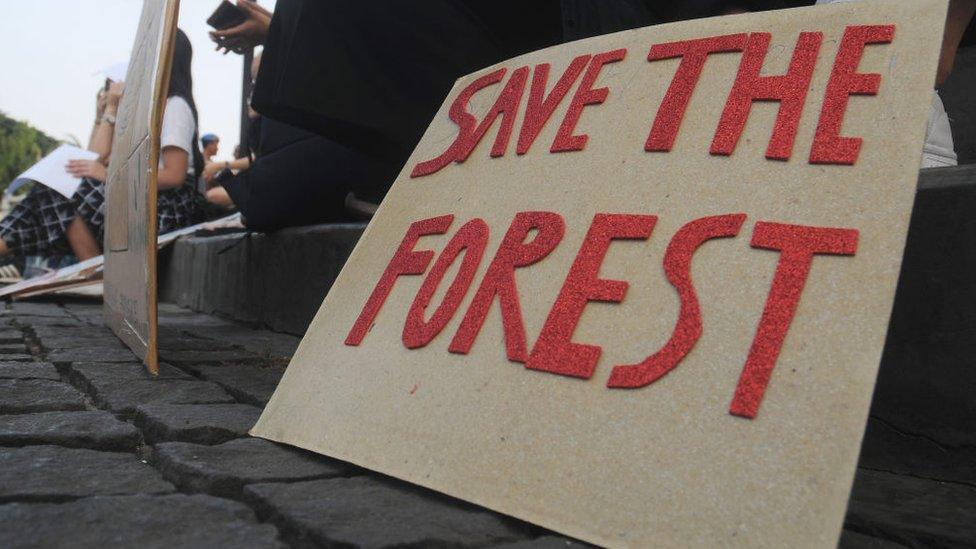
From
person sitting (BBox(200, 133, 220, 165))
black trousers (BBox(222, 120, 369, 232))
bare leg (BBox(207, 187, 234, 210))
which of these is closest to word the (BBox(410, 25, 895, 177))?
black trousers (BBox(222, 120, 369, 232))

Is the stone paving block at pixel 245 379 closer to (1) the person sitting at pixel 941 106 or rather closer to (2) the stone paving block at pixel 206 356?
(2) the stone paving block at pixel 206 356

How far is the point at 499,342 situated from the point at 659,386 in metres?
0.24

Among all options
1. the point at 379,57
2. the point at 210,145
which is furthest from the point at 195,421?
the point at 210,145

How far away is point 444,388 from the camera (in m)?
1.12

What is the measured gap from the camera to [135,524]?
36.4 inches

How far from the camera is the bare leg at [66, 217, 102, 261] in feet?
14.6

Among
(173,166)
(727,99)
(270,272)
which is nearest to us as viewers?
(727,99)

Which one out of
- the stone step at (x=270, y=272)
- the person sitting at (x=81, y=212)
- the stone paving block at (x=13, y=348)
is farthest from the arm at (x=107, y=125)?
the stone paving block at (x=13, y=348)

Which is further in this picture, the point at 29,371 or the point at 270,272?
the point at 270,272

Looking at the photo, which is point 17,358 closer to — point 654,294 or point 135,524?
point 135,524

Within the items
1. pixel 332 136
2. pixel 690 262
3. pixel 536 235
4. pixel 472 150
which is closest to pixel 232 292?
pixel 332 136

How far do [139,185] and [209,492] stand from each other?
1.09 m

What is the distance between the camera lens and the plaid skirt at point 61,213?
4402 mm

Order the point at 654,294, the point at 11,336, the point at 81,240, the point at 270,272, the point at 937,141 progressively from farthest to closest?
the point at 81,240 → the point at 270,272 → the point at 11,336 → the point at 937,141 → the point at 654,294
